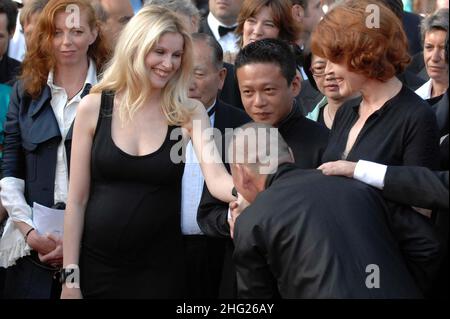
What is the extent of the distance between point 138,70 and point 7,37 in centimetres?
218

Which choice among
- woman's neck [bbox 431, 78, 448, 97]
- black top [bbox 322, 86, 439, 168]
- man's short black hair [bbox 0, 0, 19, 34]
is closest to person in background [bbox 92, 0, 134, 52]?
man's short black hair [bbox 0, 0, 19, 34]

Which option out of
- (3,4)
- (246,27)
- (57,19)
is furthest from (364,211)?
(3,4)

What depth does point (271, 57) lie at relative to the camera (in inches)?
188

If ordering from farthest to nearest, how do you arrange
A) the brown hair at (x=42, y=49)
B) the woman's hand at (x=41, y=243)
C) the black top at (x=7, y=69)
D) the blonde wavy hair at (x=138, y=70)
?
the black top at (x=7, y=69)
the brown hair at (x=42, y=49)
the woman's hand at (x=41, y=243)
the blonde wavy hair at (x=138, y=70)

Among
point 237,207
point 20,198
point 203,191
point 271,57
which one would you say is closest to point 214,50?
point 271,57

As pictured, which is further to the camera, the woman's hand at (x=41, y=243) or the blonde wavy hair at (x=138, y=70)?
the woman's hand at (x=41, y=243)

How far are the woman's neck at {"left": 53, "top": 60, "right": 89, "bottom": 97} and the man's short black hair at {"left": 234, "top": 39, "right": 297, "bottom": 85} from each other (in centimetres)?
96

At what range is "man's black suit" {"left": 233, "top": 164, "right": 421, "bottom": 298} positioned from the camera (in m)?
3.40

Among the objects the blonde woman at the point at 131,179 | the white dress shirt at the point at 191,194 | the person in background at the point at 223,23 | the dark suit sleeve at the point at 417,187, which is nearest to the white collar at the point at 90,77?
the white dress shirt at the point at 191,194

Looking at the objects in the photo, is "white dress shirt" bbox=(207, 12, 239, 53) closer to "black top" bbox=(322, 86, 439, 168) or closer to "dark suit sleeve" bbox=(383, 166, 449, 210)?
"black top" bbox=(322, 86, 439, 168)

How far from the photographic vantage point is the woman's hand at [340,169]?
3.72m

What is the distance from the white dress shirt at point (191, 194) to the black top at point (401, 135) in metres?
1.15

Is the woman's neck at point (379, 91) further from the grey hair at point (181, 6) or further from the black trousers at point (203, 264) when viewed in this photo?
the grey hair at point (181, 6)

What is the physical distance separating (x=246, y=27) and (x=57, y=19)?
4.68 feet
